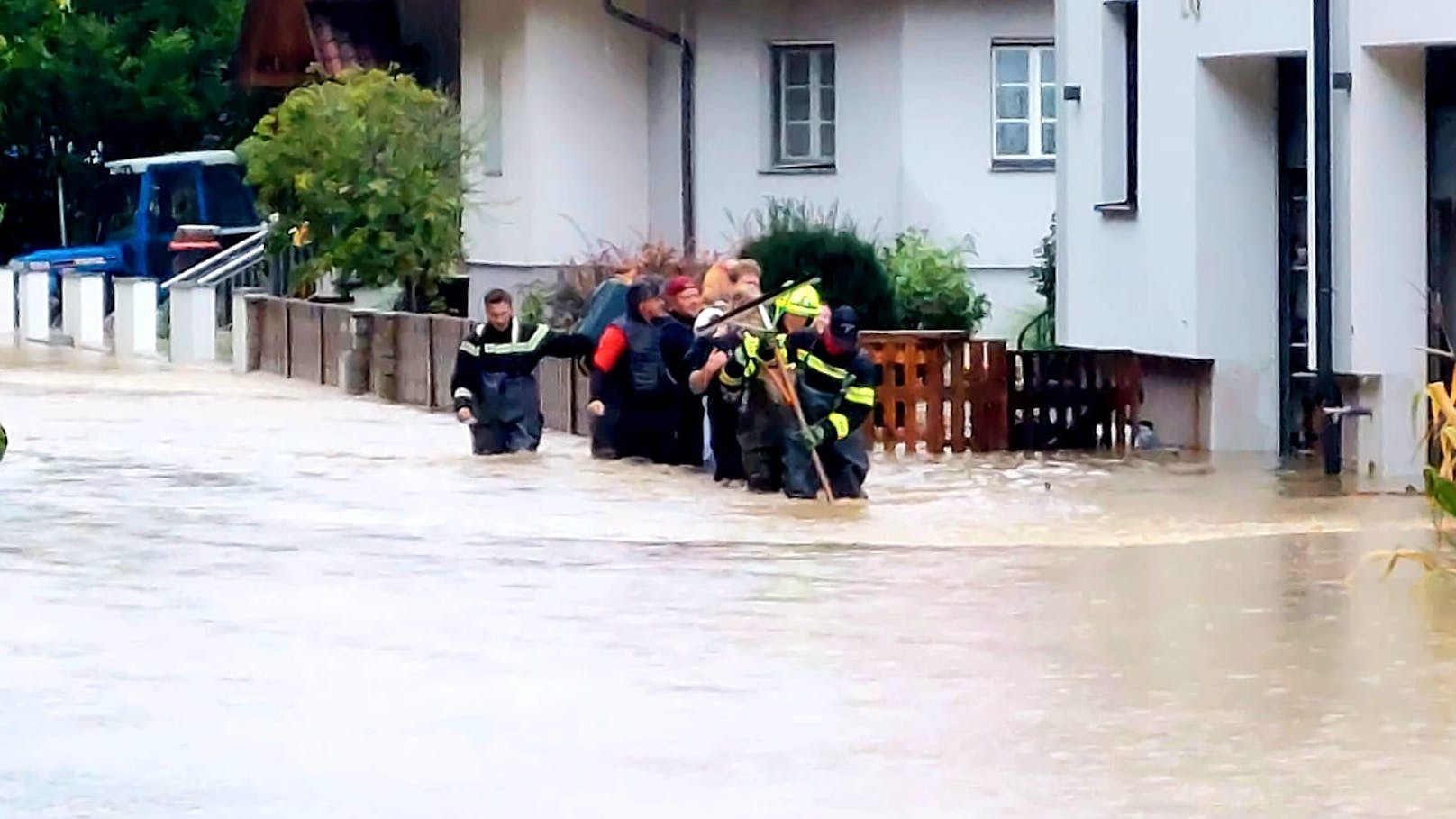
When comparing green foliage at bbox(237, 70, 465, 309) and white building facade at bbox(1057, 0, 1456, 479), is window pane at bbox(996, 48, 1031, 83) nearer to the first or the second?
green foliage at bbox(237, 70, 465, 309)

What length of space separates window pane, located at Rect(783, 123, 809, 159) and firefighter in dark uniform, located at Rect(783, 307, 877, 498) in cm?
1246

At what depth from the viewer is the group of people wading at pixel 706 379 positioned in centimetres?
1803

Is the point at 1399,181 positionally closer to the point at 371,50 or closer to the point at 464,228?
the point at 464,228

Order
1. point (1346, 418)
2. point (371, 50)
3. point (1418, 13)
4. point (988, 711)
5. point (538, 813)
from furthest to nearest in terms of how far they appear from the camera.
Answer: point (371, 50) < point (1346, 418) < point (1418, 13) < point (988, 711) < point (538, 813)


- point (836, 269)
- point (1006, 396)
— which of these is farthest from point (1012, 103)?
point (1006, 396)

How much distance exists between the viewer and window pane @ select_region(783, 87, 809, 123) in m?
30.5

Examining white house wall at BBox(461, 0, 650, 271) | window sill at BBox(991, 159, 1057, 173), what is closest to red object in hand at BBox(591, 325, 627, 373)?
window sill at BBox(991, 159, 1057, 173)

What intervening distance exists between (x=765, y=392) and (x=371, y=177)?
11.7 meters

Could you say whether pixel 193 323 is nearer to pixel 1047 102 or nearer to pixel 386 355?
pixel 386 355

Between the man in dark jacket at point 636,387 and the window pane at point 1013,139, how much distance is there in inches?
375

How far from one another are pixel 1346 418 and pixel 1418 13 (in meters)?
2.79

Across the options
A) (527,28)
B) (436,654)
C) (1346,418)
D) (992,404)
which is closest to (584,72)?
(527,28)

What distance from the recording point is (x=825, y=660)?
39.1ft

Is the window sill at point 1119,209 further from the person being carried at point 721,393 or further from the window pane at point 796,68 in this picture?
the window pane at point 796,68
